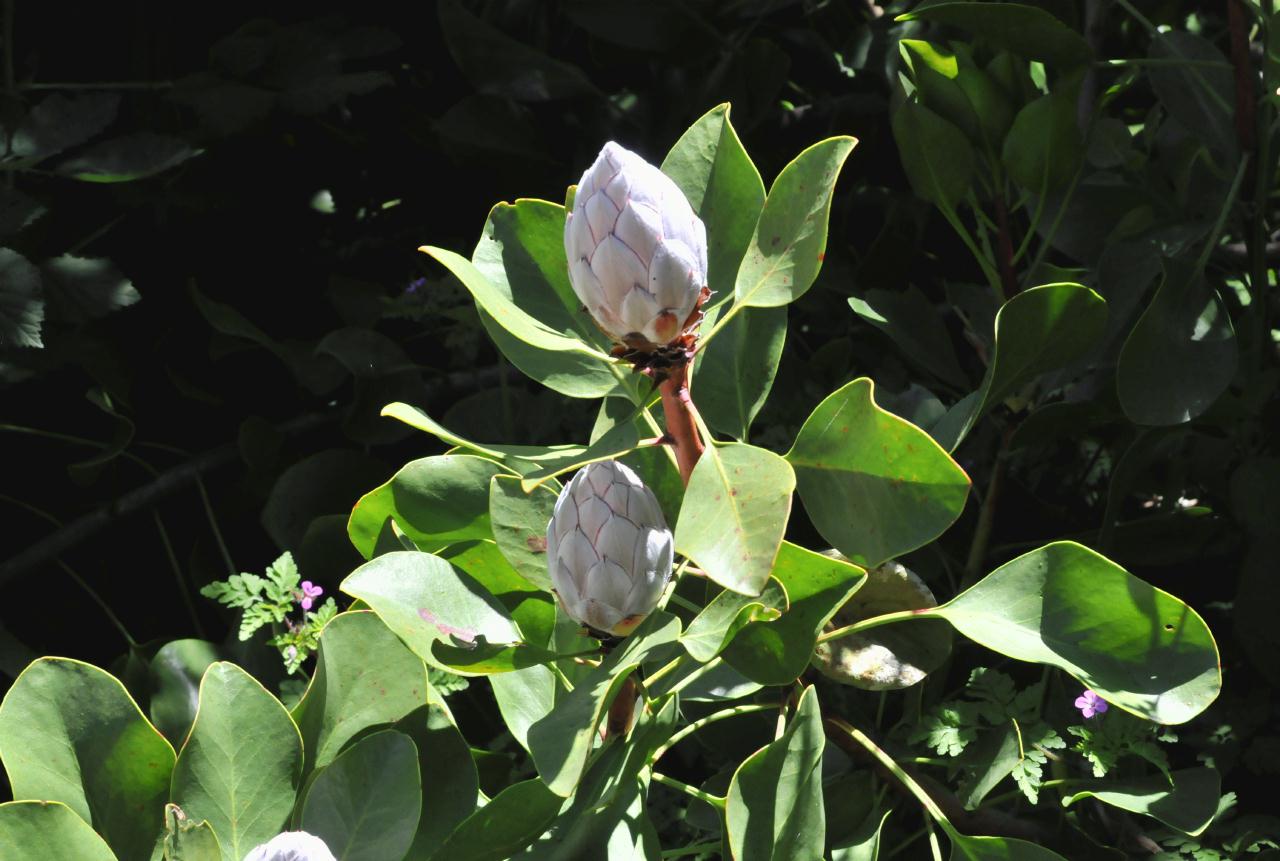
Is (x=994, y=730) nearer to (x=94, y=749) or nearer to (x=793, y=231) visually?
(x=793, y=231)

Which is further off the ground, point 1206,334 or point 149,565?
point 1206,334

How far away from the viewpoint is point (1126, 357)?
922mm

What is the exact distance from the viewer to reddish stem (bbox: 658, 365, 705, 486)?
689 millimetres

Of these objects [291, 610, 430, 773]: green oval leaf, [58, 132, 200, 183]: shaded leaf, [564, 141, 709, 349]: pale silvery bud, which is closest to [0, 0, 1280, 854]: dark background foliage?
[58, 132, 200, 183]: shaded leaf

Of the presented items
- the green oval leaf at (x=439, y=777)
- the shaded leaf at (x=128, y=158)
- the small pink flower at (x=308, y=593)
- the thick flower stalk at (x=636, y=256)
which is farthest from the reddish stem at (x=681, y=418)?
the shaded leaf at (x=128, y=158)

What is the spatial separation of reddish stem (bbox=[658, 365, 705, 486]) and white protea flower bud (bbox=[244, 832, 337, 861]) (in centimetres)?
26

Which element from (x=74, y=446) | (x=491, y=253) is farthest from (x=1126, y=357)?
(x=74, y=446)

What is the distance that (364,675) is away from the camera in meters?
0.79

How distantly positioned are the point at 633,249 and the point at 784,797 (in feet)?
0.99

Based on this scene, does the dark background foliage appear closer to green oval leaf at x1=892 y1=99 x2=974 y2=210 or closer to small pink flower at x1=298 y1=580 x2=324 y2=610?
small pink flower at x1=298 y1=580 x2=324 y2=610

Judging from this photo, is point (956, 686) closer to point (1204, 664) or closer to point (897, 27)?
point (1204, 664)

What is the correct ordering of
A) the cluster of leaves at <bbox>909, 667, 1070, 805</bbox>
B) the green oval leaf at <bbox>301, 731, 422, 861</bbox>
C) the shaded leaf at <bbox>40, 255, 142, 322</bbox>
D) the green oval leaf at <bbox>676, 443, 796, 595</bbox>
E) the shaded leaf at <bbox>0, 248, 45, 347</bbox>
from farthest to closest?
the shaded leaf at <bbox>40, 255, 142, 322</bbox>, the shaded leaf at <bbox>0, 248, 45, 347</bbox>, the cluster of leaves at <bbox>909, 667, 1070, 805</bbox>, the green oval leaf at <bbox>301, 731, 422, 861</bbox>, the green oval leaf at <bbox>676, 443, 796, 595</bbox>

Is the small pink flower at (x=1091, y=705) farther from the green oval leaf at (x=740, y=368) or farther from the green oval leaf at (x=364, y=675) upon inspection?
the green oval leaf at (x=364, y=675)

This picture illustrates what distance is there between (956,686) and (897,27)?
2.04 feet
